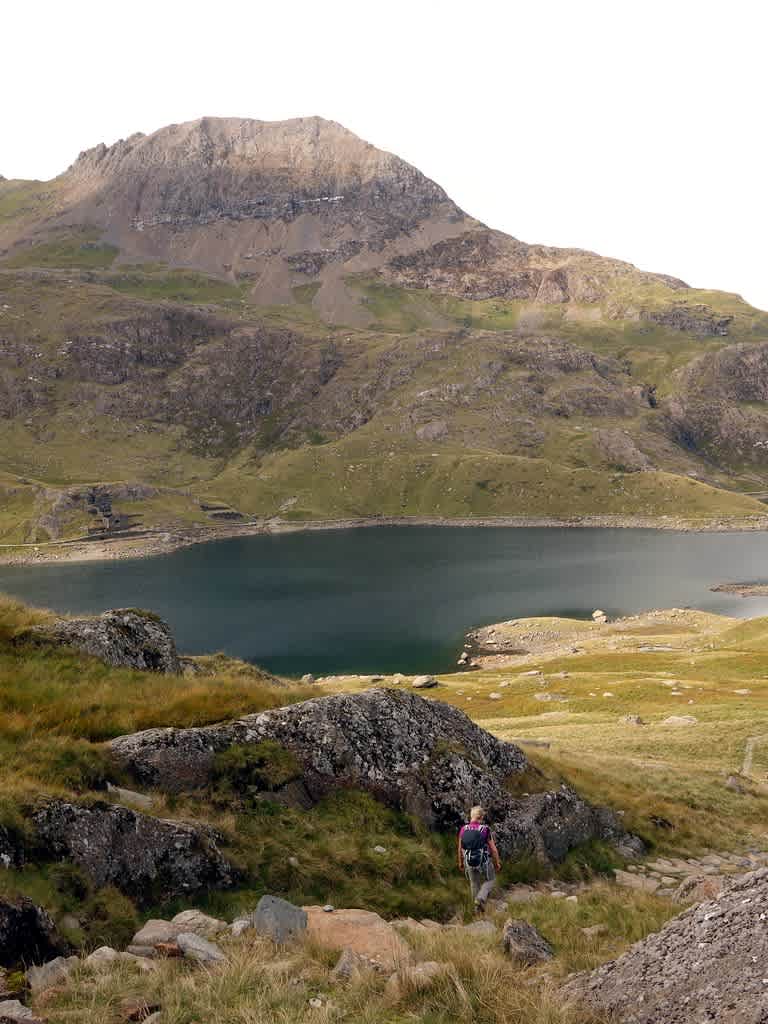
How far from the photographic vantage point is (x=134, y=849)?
13008 millimetres

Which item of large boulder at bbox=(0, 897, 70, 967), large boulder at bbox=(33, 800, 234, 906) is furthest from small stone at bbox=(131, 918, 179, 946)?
large boulder at bbox=(0, 897, 70, 967)

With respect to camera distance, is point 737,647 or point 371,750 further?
point 737,647

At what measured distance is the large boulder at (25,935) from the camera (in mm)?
9703

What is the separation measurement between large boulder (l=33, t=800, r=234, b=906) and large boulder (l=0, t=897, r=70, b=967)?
1767 mm

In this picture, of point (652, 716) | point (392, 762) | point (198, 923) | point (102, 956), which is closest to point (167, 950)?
point (102, 956)

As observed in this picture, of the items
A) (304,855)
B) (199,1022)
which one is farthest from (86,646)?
(199,1022)

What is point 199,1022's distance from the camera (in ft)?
27.2

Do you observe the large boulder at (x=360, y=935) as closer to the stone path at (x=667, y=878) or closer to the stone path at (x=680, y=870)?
the stone path at (x=667, y=878)

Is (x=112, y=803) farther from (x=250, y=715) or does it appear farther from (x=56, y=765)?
(x=250, y=715)

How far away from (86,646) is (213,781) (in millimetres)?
8259

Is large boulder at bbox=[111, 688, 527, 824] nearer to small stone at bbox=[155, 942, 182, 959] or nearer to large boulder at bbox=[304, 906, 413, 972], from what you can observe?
large boulder at bbox=[304, 906, 413, 972]

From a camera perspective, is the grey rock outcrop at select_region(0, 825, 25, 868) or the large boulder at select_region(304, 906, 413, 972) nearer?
the large boulder at select_region(304, 906, 413, 972)

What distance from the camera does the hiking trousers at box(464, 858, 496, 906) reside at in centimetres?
1529

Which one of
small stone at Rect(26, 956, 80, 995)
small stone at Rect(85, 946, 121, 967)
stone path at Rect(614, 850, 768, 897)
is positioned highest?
small stone at Rect(26, 956, 80, 995)
